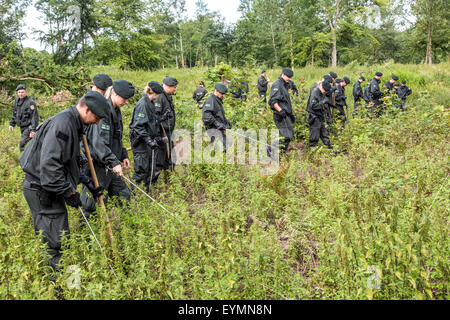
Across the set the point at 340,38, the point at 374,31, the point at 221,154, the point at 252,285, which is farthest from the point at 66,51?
the point at 374,31

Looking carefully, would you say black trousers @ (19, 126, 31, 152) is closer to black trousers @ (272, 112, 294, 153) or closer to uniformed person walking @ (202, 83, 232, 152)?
uniformed person walking @ (202, 83, 232, 152)

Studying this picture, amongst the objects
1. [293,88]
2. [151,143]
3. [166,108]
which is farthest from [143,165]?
[293,88]

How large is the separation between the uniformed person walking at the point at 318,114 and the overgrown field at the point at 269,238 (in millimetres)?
605

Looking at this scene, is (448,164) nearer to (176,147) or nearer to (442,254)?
(442,254)

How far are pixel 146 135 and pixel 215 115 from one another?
6.33 ft

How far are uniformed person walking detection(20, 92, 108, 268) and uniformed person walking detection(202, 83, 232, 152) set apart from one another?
3.56 metres

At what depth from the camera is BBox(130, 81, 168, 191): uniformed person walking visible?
5275 millimetres

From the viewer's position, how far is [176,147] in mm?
6945

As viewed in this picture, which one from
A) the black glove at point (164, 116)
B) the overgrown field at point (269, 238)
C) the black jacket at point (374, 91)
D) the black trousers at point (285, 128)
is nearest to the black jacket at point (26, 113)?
the overgrown field at point (269, 238)

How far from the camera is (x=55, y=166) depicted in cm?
295

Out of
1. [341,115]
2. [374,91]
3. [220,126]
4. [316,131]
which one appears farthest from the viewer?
[374,91]

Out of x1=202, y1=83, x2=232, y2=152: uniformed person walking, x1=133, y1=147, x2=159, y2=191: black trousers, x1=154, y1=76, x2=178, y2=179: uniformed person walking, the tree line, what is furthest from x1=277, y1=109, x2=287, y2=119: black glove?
the tree line

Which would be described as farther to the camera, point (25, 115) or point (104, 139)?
point (25, 115)

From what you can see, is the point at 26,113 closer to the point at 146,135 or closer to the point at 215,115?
the point at 146,135
